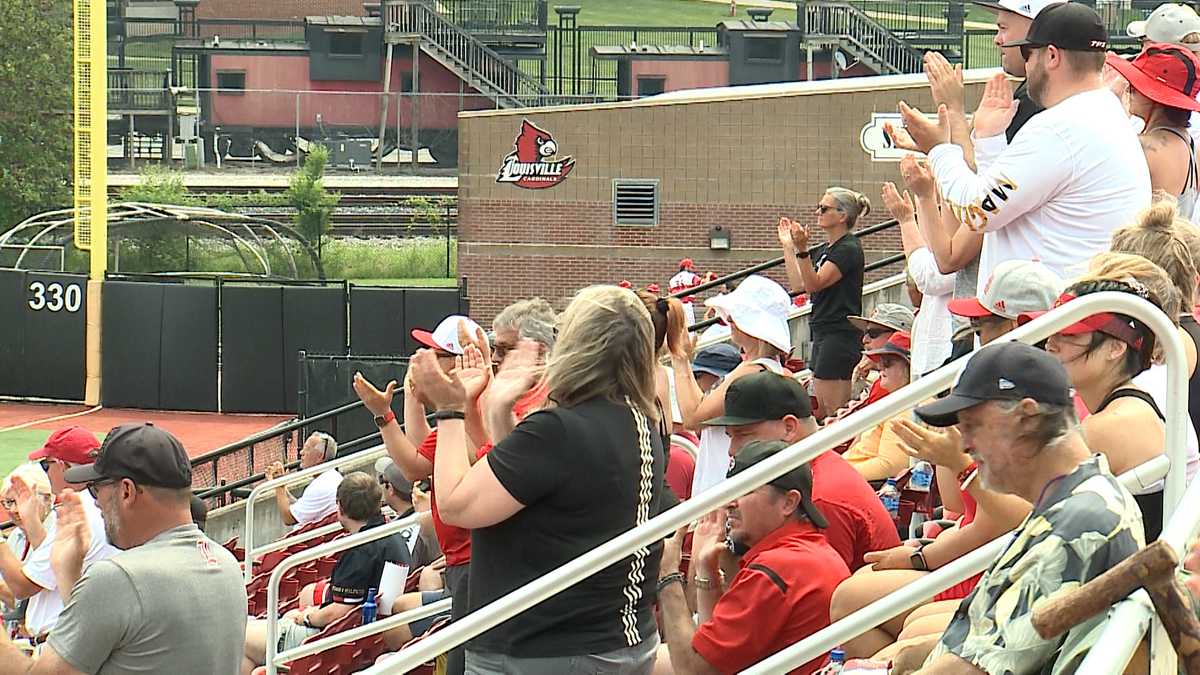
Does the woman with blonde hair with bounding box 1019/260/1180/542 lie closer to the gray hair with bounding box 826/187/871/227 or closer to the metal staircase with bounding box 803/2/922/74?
the gray hair with bounding box 826/187/871/227

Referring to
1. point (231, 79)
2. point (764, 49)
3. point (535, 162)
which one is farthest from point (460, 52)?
point (535, 162)

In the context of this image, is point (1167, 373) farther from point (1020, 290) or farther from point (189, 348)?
point (189, 348)

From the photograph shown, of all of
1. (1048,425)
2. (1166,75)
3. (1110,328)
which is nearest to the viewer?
(1048,425)

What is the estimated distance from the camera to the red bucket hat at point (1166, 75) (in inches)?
242

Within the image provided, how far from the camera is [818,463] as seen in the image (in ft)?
17.4

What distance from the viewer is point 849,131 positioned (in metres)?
24.0

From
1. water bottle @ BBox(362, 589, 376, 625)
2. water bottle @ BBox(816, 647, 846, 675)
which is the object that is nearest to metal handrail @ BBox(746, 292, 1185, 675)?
water bottle @ BBox(816, 647, 846, 675)

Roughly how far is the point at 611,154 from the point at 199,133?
20444 mm

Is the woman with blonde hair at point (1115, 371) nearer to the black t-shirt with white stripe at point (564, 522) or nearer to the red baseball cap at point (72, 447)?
the black t-shirt with white stripe at point (564, 522)

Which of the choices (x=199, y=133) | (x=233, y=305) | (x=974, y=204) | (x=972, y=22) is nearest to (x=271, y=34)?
(x=199, y=133)

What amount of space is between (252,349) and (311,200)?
15.9m

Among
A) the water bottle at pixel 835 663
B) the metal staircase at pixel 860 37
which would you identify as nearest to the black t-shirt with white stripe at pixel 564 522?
the water bottle at pixel 835 663

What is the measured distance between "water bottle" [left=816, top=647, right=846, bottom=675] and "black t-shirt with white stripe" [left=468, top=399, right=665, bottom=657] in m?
0.52

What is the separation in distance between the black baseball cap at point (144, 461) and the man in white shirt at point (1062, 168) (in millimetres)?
2537
